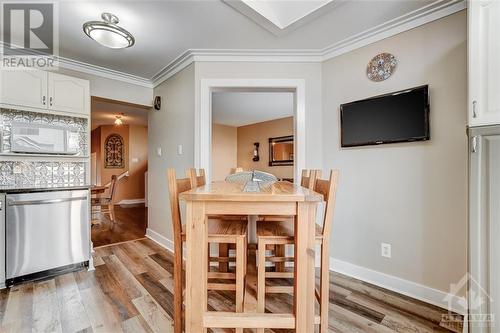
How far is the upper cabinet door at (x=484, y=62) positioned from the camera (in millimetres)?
1233

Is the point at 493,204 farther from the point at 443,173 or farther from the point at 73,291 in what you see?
the point at 73,291

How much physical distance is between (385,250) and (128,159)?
6.59 metres

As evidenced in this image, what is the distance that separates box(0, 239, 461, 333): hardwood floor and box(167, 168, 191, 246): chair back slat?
1.88ft

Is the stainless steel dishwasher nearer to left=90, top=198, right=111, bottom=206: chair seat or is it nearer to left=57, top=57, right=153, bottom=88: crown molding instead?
left=57, top=57, right=153, bottom=88: crown molding

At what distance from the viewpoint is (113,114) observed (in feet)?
17.6

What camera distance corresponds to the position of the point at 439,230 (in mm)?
1757

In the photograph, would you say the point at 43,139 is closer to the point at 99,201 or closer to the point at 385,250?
the point at 99,201

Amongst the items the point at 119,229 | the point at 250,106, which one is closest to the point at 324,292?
the point at 119,229

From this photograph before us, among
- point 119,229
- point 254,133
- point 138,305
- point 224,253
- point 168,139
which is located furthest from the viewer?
point 254,133

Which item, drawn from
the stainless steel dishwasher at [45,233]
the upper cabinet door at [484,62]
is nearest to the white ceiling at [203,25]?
A: the upper cabinet door at [484,62]

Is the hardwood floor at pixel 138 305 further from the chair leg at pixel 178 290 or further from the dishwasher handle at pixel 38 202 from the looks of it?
the dishwasher handle at pixel 38 202

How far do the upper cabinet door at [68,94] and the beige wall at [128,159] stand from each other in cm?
429

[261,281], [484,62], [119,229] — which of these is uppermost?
[484,62]

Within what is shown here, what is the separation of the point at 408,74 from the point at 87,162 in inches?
136
